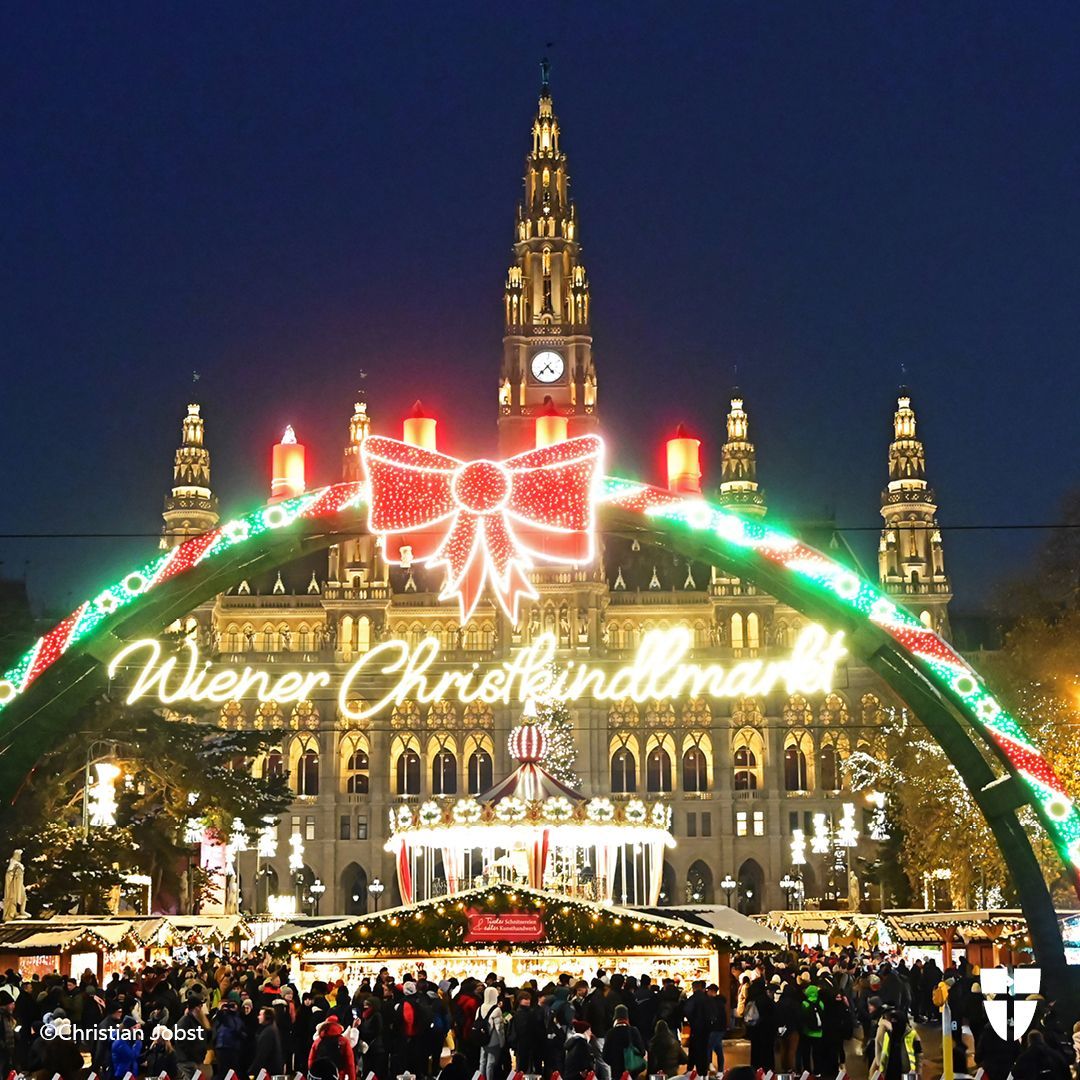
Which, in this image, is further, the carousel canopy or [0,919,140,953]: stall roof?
[0,919,140,953]: stall roof

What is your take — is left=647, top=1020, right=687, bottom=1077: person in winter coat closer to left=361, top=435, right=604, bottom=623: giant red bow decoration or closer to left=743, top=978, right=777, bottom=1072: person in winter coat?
left=743, top=978, right=777, bottom=1072: person in winter coat

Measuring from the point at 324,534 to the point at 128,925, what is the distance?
45.1ft

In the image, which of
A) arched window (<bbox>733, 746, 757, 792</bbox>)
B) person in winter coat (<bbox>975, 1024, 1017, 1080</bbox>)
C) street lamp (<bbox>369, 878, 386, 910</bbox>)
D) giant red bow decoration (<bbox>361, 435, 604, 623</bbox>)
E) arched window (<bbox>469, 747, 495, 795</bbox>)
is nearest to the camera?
person in winter coat (<bbox>975, 1024, 1017, 1080</bbox>)

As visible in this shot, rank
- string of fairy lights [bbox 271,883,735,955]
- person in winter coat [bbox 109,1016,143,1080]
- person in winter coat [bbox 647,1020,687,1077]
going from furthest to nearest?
string of fairy lights [bbox 271,883,735,955]
person in winter coat [bbox 647,1020,687,1077]
person in winter coat [bbox 109,1016,143,1080]

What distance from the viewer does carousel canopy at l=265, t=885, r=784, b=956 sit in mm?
23234

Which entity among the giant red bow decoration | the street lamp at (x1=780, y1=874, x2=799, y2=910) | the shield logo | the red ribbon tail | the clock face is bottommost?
the shield logo

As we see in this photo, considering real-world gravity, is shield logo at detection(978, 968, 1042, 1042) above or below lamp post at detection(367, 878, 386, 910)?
below

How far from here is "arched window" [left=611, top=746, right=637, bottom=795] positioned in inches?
3223

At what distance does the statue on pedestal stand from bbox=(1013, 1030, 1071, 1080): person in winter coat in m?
20.0

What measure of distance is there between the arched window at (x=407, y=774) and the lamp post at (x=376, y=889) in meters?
4.44

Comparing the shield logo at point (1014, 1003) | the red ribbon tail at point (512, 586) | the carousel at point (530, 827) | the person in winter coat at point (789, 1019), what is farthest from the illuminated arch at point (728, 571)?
the carousel at point (530, 827)

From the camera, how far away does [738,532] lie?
50.5ft

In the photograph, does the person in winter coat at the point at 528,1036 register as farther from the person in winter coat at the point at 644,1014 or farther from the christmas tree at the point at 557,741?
the christmas tree at the point at 557,741

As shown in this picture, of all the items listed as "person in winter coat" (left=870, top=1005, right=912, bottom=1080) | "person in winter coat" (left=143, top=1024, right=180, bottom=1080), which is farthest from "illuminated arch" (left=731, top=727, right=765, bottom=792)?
"person in winter coat" (left=143, top=1024, right=180, bottom=1080)
